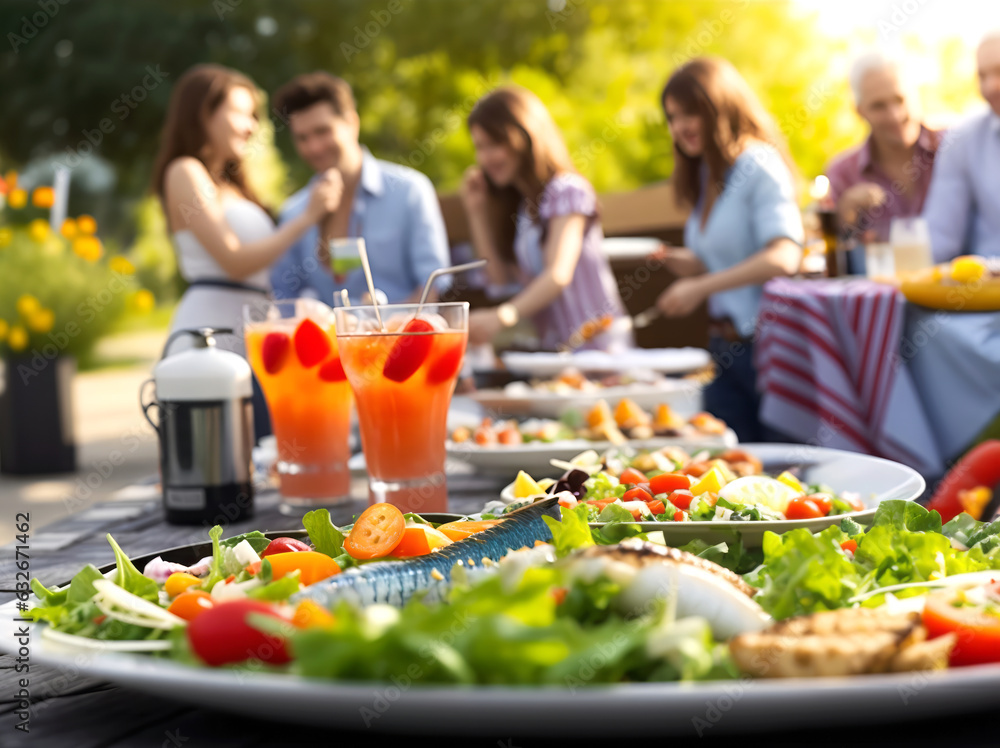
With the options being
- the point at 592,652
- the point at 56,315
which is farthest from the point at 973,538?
the point at 56,315

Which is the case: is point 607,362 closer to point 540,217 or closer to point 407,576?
point 540,217

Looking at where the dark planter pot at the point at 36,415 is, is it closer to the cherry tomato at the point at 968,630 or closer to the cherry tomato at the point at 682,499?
the cherry tomato at the point at 682,499

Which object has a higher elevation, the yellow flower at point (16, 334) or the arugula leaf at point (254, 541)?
the arugula leaf at point (254, 541)

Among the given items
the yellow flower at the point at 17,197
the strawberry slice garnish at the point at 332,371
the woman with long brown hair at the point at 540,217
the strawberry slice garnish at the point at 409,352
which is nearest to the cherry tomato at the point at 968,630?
the strawberry slice garnish at the point at 409,352

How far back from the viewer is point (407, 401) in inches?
55.3

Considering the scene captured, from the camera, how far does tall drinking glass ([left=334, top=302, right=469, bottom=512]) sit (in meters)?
1.35

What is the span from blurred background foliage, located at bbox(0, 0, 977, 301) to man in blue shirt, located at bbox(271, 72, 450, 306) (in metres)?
9.30

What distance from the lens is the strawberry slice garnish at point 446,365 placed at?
1.40 meters

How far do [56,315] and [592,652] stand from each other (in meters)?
8.20

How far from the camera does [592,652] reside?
1.74 feet

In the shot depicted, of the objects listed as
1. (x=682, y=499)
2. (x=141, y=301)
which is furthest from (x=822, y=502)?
(x=141, y=301)

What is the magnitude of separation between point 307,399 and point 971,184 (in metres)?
3.43

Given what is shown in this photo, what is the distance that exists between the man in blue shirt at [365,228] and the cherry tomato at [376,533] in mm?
2952

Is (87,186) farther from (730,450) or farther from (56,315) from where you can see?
(730,450)
